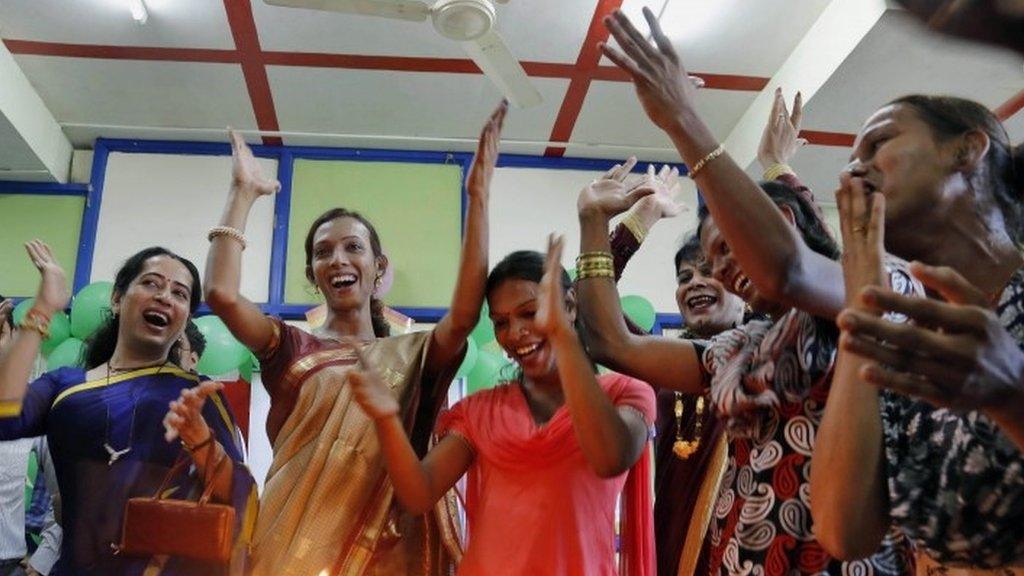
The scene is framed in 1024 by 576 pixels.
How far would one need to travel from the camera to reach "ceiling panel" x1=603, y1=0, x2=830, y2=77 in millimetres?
4215

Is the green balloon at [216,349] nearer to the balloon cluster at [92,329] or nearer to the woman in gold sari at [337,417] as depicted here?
the balloon cluster at [92,329]

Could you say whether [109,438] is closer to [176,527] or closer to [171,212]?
[176,527]

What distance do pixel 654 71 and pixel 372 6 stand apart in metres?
2.22

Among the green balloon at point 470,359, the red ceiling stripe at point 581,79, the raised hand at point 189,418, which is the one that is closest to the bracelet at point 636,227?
the raised hand at point 189,418

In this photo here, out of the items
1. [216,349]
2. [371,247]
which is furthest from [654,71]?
[216,349]

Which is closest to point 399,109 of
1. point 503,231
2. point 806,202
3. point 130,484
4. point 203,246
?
point 503,231

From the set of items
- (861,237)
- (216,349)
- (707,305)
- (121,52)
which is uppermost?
(121,52)

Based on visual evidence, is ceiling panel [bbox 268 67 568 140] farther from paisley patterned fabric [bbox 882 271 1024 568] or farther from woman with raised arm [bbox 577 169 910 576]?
paisley patterned fabric [bbox 882 271 1024 568]

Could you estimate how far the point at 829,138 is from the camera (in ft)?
16.1

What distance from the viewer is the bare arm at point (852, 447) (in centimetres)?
94

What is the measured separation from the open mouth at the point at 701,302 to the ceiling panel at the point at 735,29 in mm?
2072

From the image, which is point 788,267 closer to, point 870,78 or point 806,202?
point 806,202

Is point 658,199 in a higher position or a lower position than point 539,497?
higher

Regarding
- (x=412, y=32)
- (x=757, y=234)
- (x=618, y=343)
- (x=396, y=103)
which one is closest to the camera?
(x=757, y=234)
